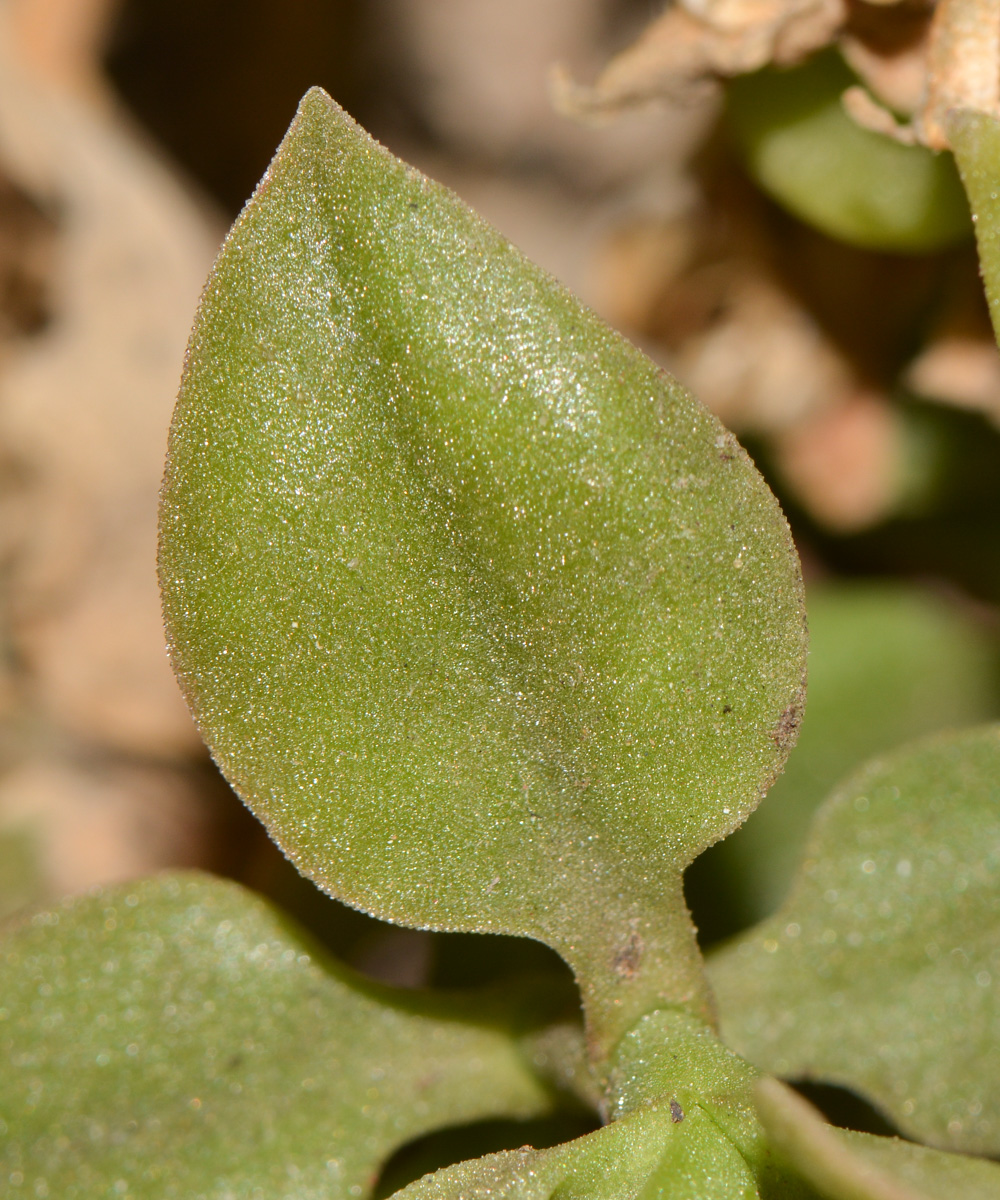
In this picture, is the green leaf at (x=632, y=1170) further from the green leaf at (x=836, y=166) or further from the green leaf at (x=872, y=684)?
the green leaf at (x=836, y=166)

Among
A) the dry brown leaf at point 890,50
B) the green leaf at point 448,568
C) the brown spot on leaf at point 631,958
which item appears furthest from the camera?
the dry brown leaf at point 890,50

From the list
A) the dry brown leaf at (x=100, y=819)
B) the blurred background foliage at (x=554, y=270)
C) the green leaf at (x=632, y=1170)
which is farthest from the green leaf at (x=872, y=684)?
the dry brown leaf at (x=100, y=819)

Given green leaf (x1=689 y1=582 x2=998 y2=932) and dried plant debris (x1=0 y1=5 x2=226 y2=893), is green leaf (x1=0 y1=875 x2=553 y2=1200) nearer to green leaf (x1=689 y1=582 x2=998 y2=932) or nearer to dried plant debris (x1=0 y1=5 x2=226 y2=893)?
green leaf (x1=689 y1=582 x2=998 y2=932)

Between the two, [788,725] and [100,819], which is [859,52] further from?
[100,819]

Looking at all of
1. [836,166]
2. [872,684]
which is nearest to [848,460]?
[872,684]

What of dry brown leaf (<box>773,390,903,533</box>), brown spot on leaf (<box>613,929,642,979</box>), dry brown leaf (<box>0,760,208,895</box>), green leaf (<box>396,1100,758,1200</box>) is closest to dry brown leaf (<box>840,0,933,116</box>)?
dry brown leaf (<box>773,390,903,533</box>)
